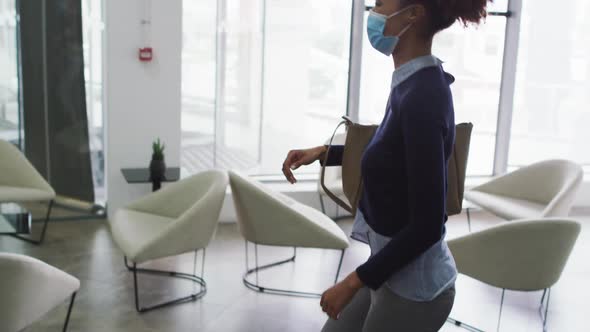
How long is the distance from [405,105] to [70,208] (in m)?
4.95

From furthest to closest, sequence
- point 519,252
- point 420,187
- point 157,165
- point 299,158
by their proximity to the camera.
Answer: point 157,165 < point 519,252 < point 299,158 < point 420,187

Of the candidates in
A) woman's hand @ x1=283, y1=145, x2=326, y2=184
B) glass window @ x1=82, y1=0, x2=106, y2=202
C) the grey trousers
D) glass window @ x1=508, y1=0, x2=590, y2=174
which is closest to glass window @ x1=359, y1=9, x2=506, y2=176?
glass window @ x1=508, y1=0, x2=590, y2=174

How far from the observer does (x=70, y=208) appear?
19.7 feet

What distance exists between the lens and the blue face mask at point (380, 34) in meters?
1.67

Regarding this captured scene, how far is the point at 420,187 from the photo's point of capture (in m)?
1.51

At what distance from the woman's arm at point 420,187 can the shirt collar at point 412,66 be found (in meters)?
0.10

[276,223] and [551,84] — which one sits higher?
[551,84]

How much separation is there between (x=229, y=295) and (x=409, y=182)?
2963 millimetres

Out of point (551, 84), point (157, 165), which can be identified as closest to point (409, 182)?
point (157, 165)

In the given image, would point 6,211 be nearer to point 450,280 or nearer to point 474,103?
point 450,280

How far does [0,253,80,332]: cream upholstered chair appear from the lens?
2.70 m

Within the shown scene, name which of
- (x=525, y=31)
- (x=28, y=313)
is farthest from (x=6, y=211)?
(x=525, y=31)

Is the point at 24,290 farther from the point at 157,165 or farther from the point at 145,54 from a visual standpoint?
the point at 145,54

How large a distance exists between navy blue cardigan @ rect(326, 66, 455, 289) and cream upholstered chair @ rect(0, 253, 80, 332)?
1.63 metres
